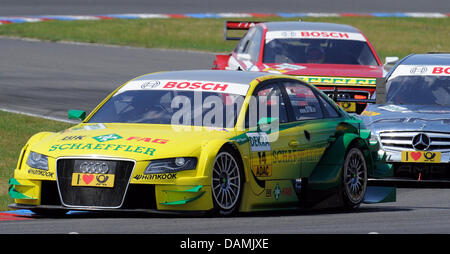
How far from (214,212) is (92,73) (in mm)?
15851

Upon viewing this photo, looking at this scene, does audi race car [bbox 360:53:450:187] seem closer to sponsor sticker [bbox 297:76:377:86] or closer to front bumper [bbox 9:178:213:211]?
sponsor sticker [bbox 297:76:377:86]

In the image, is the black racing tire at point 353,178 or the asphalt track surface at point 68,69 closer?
the black racing tire at point 353,178

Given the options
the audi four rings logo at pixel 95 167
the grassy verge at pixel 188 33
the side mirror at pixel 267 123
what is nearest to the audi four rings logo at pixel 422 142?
the side mirror at pixel 267 123

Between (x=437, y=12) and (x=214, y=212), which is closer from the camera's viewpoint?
(x=214, y=212)

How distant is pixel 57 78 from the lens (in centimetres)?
2306

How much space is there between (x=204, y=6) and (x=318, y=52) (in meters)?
26.3

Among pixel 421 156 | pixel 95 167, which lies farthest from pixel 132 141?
pixel 421 156

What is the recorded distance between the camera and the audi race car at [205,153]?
881 centimetres

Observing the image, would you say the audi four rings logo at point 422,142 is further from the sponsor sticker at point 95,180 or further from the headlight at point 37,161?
the headlight at point 37,161

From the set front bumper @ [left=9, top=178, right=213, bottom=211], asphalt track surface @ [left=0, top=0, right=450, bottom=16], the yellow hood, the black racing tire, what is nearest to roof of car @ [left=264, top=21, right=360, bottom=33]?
the black racing tire

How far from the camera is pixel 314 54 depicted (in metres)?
16.8

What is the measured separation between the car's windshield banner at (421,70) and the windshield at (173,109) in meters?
4.61
